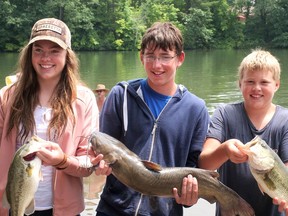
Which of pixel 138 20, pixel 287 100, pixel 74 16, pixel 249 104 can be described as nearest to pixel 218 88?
pixel 287 100

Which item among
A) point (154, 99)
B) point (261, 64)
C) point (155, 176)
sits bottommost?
point (155, 176)

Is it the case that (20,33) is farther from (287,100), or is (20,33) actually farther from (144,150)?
(144,150)

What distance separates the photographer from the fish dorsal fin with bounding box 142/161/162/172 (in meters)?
3.31

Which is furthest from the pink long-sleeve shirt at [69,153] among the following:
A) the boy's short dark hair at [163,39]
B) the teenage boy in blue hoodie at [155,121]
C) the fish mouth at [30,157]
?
the boy's short dark hair at [163,39]

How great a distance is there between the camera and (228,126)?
144 inches

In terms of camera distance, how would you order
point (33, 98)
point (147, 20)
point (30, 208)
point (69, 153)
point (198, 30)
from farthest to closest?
point (147, 20) → point (198, 30) → point (33, 98) → point (69, 153) → point (30, 208)

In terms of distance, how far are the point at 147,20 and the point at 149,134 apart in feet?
210

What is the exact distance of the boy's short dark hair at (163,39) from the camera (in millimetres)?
3631

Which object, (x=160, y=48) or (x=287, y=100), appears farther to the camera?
(x=287, y=100)

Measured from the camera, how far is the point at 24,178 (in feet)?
10.4

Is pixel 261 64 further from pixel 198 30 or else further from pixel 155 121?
pixel 198 30

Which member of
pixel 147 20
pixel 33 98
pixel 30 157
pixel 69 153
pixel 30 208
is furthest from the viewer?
pixel 147 20

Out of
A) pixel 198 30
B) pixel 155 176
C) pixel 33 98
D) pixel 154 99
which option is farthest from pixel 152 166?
pixel 198 30

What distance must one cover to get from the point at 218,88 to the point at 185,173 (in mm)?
21866
